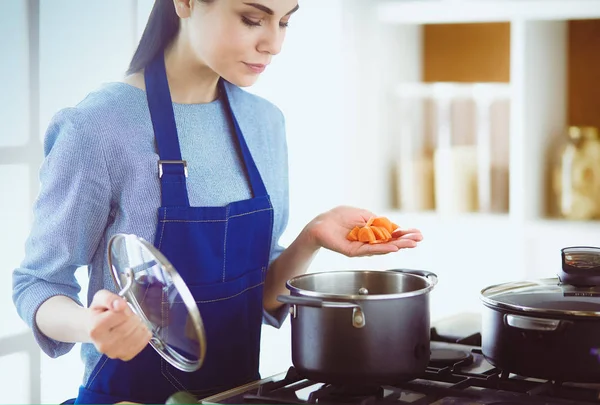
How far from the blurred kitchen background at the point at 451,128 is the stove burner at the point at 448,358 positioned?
1.76 metres

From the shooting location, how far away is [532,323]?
1382mm

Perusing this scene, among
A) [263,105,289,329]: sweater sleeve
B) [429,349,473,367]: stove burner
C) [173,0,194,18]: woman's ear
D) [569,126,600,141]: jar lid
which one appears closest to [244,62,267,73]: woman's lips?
[173,0,194,18]: woman's ear

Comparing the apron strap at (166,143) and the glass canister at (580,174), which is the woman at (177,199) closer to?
the apron strap at (166,143)

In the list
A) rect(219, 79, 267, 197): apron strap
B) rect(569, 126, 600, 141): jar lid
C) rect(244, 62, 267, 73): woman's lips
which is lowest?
rect(219, 79, 267, 197): apron strap

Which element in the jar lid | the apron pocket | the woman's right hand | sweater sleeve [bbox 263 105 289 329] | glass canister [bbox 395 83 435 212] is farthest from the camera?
glass canister [bbox 395 83 435 212]

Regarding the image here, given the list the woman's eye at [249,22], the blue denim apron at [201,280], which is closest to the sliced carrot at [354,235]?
the blue denim apron at [201,280]

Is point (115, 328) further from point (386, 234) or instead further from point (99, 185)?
point (386, 234)

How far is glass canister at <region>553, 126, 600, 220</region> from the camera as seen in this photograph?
3305 mm

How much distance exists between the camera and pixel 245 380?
178 centimetres

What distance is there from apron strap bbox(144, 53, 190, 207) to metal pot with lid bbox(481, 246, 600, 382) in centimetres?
62

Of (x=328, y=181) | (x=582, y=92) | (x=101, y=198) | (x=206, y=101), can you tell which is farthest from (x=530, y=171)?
(x=101, y=198)

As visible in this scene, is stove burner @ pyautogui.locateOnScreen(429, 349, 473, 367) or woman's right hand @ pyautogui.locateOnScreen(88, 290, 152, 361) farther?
stove burner @ pyautogui.locateOnScreen(429, 349, 473, 367)

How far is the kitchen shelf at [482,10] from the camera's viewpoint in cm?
321

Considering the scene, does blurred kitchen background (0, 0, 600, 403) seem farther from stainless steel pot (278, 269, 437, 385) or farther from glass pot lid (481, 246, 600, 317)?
stainless steel pot (278, 269, 437, 385)
